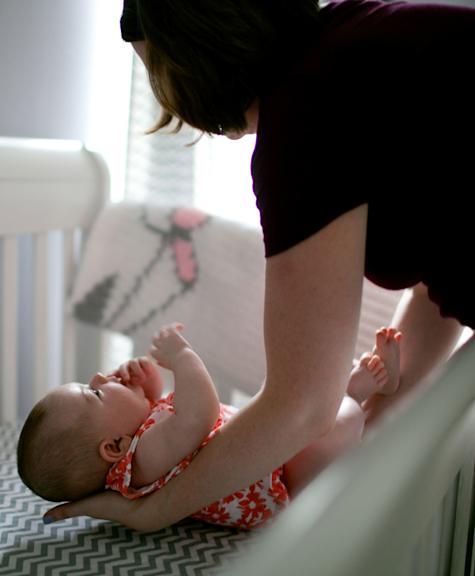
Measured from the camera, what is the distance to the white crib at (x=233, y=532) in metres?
0.34

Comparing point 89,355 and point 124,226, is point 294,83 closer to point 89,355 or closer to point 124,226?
point 124,226

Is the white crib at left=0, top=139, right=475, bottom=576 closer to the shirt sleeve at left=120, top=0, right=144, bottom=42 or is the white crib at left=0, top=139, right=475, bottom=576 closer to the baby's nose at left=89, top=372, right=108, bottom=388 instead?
the baby's nose at left=89, top=372, right=108, bottom=388

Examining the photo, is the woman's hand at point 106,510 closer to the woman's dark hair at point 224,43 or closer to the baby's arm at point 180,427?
the baby's arm at point 180,427

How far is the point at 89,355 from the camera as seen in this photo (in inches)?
69.9

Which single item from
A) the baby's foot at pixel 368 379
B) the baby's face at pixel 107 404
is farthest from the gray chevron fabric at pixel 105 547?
the baby's foot at pixel 368 379

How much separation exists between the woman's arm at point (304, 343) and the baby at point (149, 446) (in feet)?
0.64

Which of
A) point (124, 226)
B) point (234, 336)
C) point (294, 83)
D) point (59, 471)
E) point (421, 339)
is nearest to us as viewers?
point (294, 83)

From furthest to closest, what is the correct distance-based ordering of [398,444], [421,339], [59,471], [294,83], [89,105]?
[89,105] → [421,339] → [59,471] → [294,83] → [398,444]

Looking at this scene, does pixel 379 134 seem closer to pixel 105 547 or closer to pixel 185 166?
pixel 105 547

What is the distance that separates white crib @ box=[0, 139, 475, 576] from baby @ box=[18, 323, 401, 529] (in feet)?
0.20


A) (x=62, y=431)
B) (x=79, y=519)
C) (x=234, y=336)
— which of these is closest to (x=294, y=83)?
(x=62, y=431)

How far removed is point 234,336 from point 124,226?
34cm

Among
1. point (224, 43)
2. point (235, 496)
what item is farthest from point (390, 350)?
point (224, 43)

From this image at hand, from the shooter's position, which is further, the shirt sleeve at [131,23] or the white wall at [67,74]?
the white wall at [67,74]
